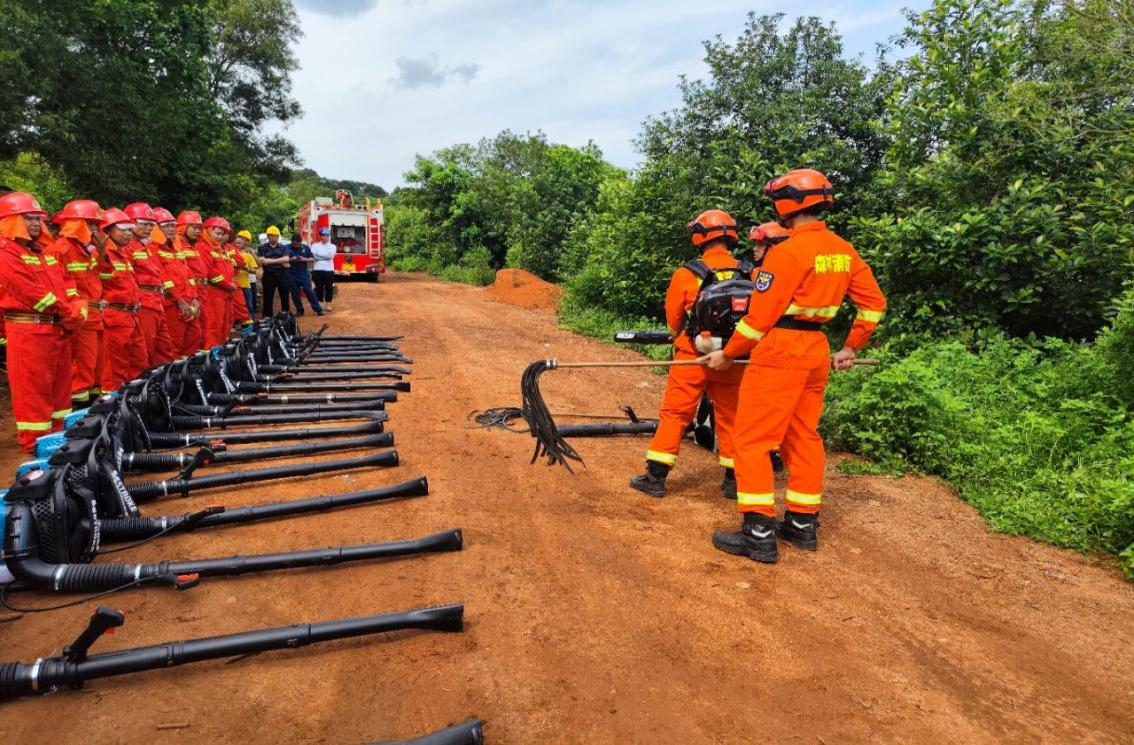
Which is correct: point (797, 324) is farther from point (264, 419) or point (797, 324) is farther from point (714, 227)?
point (264, 419)

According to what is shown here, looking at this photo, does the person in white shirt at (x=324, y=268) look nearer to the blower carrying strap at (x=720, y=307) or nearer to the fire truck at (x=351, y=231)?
the fire truck at (x=351, y=231)

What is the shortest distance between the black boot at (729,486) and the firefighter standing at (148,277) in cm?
625

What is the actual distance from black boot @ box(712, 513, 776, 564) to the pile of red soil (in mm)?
12839

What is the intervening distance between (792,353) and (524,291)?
14.7 meters

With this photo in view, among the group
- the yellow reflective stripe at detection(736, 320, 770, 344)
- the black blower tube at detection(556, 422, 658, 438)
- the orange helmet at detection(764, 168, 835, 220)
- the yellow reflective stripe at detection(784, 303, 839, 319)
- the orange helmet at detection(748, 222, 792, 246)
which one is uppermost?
the orange helmet at detection(764, 168, 835, 220)

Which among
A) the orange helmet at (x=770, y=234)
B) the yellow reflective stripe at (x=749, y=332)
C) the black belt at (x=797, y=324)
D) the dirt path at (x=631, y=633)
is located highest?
the orange helmet at (x=770, y=234)

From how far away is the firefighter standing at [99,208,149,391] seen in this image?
247 inches

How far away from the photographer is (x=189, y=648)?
8.19 feet

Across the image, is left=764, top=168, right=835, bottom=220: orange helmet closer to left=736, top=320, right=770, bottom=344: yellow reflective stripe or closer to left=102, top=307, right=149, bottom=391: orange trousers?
left=736, top=320, right=770, bottom=344: yellow reflective stripe

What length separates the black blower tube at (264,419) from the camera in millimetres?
5734

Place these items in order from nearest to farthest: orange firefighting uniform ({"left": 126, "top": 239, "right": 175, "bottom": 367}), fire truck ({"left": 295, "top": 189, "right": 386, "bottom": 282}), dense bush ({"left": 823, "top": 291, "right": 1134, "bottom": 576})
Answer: dense bush ({"left": 823, "top": 291, "right": 1134, "bottom": 576})
orange firefighting uniform ({"left": 126, "top": 239, "right": 175, "bottom": 367})
fire truck ({"left": 295, "top": 189, "right": 386, "bottom": 282})

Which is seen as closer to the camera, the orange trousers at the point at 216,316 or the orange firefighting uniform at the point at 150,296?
the orange firefighting uniform at the point at 150,296

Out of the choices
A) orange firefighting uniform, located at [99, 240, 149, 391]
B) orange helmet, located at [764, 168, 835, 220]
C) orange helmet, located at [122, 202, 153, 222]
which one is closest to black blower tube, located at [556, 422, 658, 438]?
orange helmet, located at [764, 168, 835, 220]

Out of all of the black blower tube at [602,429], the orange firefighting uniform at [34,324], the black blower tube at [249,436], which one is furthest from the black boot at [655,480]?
the orange firefighting uniform at [34,324]
